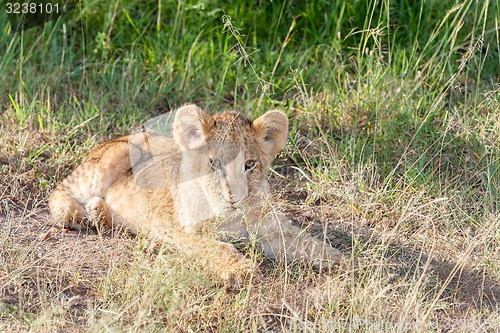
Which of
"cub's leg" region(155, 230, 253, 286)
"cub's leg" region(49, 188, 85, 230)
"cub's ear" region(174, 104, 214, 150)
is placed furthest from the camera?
"cub's leg" region(49, 188, 85, 230)

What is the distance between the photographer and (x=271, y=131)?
17.3 feet

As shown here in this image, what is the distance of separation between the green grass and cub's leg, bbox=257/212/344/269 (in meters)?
0.12

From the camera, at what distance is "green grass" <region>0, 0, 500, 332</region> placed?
15.0 ft

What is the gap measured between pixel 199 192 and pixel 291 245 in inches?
24.7

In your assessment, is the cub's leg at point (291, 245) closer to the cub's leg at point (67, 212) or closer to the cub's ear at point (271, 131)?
the cub's ear at point (271, 131)

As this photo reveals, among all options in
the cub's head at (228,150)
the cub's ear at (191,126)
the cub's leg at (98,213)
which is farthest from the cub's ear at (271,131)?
the cub's leg at (98,213)

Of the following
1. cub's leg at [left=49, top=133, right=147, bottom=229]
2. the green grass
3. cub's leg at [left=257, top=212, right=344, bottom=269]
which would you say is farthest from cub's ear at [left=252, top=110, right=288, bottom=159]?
cub's leg at [left=49, top=133, right=147, bottom=229]

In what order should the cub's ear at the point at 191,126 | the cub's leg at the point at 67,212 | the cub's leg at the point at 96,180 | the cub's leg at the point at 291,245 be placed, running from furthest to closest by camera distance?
1. the cub's leg at the point at 96,180
2. the cub's leg at the point at 67,212
3. the cub's leg at the point at 291,245
4. the cub's ear at the point at 191,126

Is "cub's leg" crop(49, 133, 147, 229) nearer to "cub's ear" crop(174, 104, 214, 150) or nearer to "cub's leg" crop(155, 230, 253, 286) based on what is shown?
"cub's ear" crop(174, 104, 214, 150)

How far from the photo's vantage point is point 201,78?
725 cm

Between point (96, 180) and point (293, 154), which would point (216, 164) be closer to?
point (96, 180)

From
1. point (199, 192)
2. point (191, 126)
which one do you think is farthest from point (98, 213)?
point (191, 126)

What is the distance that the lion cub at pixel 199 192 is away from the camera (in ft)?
16.0

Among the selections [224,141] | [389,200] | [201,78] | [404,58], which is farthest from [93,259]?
[404,58]
